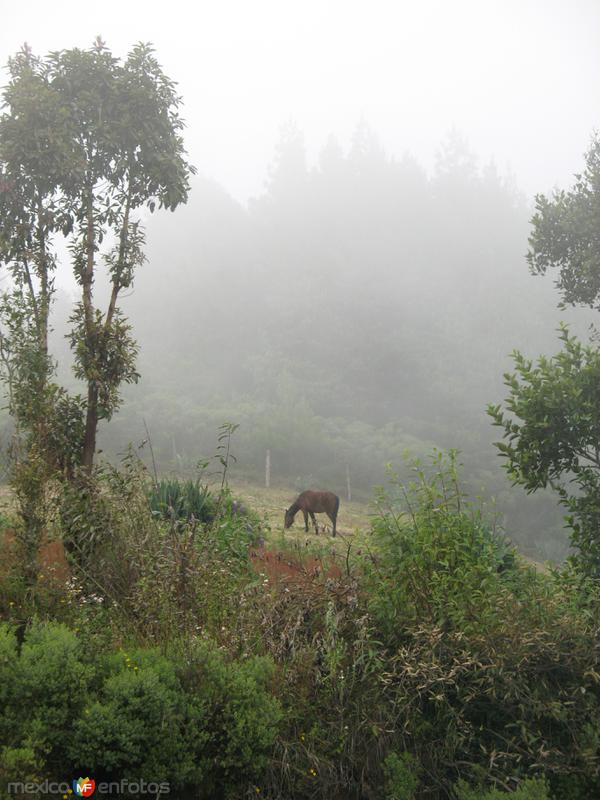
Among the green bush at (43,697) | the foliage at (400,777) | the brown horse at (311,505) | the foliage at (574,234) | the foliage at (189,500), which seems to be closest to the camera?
the green bush at (43,697)

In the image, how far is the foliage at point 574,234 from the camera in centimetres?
1645

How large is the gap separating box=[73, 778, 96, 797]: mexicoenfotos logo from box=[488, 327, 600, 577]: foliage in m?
5.18

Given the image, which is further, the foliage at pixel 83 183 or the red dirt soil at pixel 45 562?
the foliage at pixel 83 183

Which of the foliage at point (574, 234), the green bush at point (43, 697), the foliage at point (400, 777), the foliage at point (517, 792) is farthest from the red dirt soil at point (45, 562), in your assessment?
the foliage at point (574, 234)

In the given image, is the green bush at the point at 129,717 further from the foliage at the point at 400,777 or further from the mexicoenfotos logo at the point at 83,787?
the foliage at the point at 400,777

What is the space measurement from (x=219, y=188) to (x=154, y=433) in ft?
138

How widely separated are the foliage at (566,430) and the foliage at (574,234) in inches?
386

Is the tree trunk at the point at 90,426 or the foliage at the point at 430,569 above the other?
the tree trunk at the point at 90,426

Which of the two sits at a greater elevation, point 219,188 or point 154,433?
point 219,188

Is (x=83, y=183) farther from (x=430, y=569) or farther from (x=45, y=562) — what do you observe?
(x=430, y=569)

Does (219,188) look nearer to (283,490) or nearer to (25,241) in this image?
(283,490)

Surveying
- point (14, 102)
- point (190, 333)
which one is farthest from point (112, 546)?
point (190, 333)

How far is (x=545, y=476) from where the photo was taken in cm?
775

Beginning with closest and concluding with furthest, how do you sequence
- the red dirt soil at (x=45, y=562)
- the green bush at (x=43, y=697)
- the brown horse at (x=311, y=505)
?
the green bush at (x=43, y=697), the red dirt soil at (x=45, y=562), the brown horse at (x=311, y=505)
